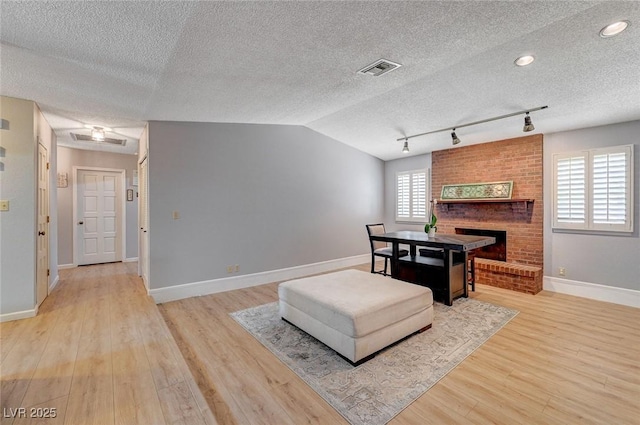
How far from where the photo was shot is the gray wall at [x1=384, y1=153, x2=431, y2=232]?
6230 mm

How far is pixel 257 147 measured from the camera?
472 cm

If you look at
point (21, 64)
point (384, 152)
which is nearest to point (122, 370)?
point (21, 64)

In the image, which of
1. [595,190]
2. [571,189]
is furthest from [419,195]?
[595,190]

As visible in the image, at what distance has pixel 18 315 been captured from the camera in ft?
10.1

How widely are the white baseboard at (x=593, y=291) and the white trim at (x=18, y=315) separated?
6.71 meters

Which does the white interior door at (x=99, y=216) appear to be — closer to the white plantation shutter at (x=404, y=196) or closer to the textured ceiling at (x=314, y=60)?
the textured ceiling at (x=314, y=60)

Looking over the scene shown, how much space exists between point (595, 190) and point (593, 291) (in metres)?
1.40

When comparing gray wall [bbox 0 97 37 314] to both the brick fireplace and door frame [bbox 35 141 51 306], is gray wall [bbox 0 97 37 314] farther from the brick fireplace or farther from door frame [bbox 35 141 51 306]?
the brick fireplace

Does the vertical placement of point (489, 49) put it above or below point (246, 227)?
above

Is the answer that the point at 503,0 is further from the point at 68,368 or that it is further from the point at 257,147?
the point at 68,368

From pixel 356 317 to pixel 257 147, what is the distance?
133 inches

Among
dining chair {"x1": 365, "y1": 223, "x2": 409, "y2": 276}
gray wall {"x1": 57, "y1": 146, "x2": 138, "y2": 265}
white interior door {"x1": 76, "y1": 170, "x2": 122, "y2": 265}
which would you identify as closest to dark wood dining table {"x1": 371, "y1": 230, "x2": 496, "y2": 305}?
dining chair {"x1": 365, "y1": 223, "x2": 409, "y2": 276}

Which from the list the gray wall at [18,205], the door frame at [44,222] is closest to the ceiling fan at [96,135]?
the door frame at [44,222]

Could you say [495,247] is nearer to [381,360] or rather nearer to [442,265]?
[442,265]
